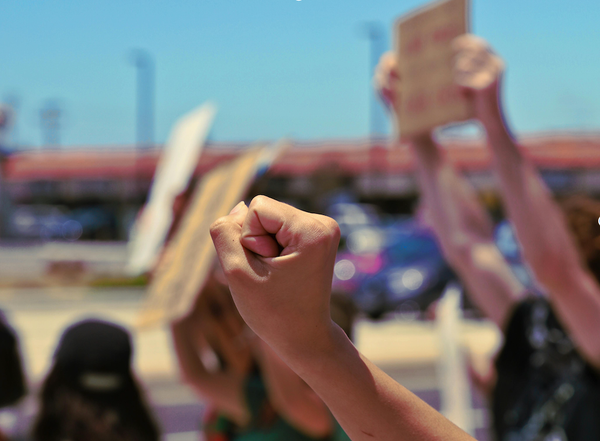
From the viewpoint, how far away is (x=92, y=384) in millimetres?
1578

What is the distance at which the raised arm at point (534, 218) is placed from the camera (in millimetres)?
1302

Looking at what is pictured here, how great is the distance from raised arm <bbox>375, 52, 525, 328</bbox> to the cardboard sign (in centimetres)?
7

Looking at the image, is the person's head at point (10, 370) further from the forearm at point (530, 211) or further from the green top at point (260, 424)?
the forearm at point (530, 211)

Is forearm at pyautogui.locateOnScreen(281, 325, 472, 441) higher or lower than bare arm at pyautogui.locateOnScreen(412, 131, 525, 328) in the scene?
higher

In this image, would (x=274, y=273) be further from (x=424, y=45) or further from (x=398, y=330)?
(x=398, y=330)

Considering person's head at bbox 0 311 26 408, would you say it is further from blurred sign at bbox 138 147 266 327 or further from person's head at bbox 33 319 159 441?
blurred sign at bbox 138 147 266 327

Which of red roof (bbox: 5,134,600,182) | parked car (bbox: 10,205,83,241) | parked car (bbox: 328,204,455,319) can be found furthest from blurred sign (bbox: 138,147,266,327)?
parked car (bbox: 10,205,83,241)

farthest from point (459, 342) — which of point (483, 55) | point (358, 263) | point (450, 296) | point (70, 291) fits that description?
point (70, 291)

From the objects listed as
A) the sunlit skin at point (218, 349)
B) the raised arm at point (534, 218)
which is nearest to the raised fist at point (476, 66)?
the raised arm at point (534, 218)

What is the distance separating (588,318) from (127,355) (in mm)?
1039

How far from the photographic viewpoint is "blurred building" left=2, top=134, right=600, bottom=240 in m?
21.8

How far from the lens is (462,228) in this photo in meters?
1.70

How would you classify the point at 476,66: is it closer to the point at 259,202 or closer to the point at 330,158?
the point at 259,202

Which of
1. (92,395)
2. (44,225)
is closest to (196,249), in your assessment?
(92,395)
